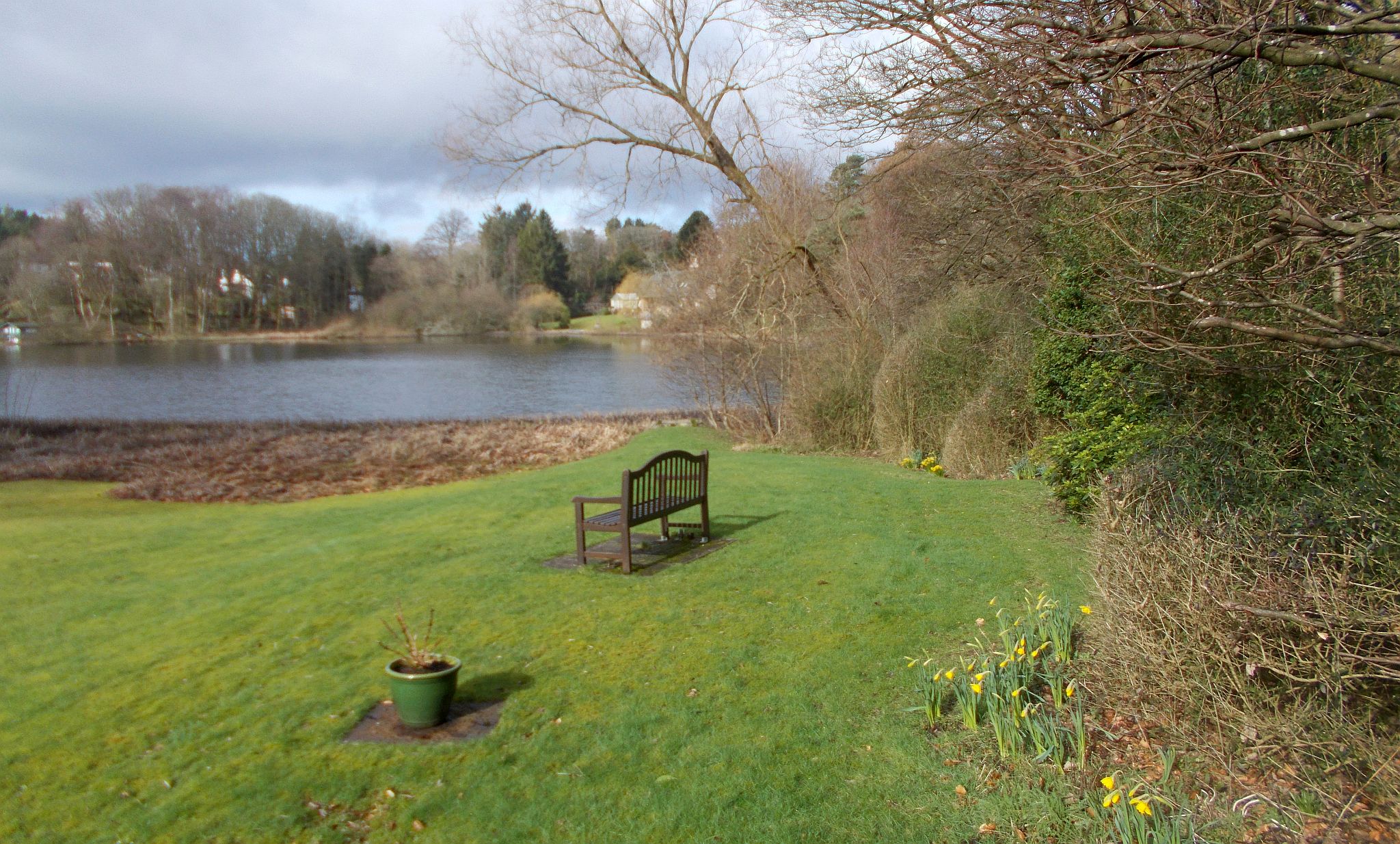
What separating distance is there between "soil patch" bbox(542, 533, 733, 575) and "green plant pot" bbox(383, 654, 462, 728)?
9.68 ft

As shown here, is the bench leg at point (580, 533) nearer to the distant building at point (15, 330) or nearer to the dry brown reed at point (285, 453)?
the dry brown reed at point (285, 453)

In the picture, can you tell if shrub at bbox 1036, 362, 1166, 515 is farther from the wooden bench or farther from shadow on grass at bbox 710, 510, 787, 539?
the wooden bench

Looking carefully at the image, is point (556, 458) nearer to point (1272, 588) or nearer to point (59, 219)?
point (1272, 588)

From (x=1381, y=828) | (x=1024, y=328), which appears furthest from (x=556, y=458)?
(x=1381, y=828)

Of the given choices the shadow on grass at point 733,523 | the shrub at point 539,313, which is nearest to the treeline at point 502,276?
the shrub at point 539,313

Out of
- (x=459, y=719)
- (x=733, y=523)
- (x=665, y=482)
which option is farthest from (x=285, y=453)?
(x=459, y=719)

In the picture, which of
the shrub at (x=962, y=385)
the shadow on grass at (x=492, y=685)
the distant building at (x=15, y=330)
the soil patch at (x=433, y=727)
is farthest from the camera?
the distant building at (x=15, y=330)

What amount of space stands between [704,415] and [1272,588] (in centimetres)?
2090

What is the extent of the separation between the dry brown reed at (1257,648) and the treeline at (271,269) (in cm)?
5815

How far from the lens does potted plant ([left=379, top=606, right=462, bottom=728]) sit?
466 cm

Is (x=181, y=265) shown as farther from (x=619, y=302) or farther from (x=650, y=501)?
(x=650, y=501)

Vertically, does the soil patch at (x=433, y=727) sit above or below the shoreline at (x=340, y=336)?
below

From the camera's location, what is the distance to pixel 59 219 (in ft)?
221

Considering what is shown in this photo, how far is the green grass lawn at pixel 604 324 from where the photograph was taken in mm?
74500
